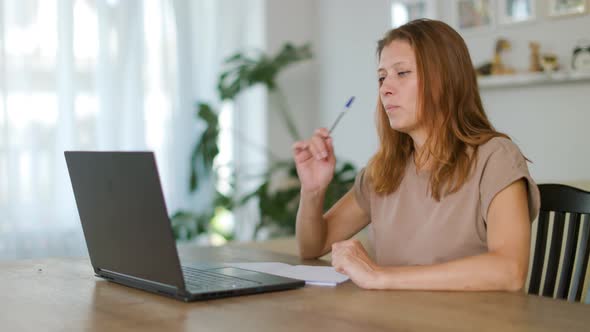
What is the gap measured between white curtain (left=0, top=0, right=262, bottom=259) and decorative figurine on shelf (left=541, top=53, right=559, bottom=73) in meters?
1.90

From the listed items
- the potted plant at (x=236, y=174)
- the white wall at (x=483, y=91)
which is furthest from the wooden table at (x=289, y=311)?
the potted plant at (x=236, y=174)

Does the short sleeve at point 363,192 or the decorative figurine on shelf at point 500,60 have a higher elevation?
the decorative figurine on shelf at point 500,60

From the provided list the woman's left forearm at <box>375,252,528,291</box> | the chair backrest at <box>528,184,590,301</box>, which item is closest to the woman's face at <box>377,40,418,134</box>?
the chair backrest at <box>528,184,590,301</box>

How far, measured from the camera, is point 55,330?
1108 millimetres

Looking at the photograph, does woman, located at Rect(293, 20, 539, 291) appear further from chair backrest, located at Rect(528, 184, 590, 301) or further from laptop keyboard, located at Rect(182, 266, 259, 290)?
laptop keyboard, located at Rect(182, 266, 259, 290)

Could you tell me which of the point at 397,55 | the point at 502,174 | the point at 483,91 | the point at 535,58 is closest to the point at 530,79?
the point at 535,58

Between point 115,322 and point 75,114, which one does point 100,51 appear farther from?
point 115,322

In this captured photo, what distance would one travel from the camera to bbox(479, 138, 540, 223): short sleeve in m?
1.55

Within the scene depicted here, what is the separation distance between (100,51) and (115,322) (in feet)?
10.2

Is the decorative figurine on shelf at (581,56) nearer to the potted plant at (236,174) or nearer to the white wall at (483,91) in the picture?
the white wall at (483,91)

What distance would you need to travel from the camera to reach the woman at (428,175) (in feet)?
5.05

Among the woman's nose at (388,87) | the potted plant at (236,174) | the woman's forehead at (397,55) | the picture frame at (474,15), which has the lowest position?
the potted plant at (236,174)

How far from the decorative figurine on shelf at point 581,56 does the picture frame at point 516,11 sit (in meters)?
0.28

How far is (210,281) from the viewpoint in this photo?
1.41 meters
